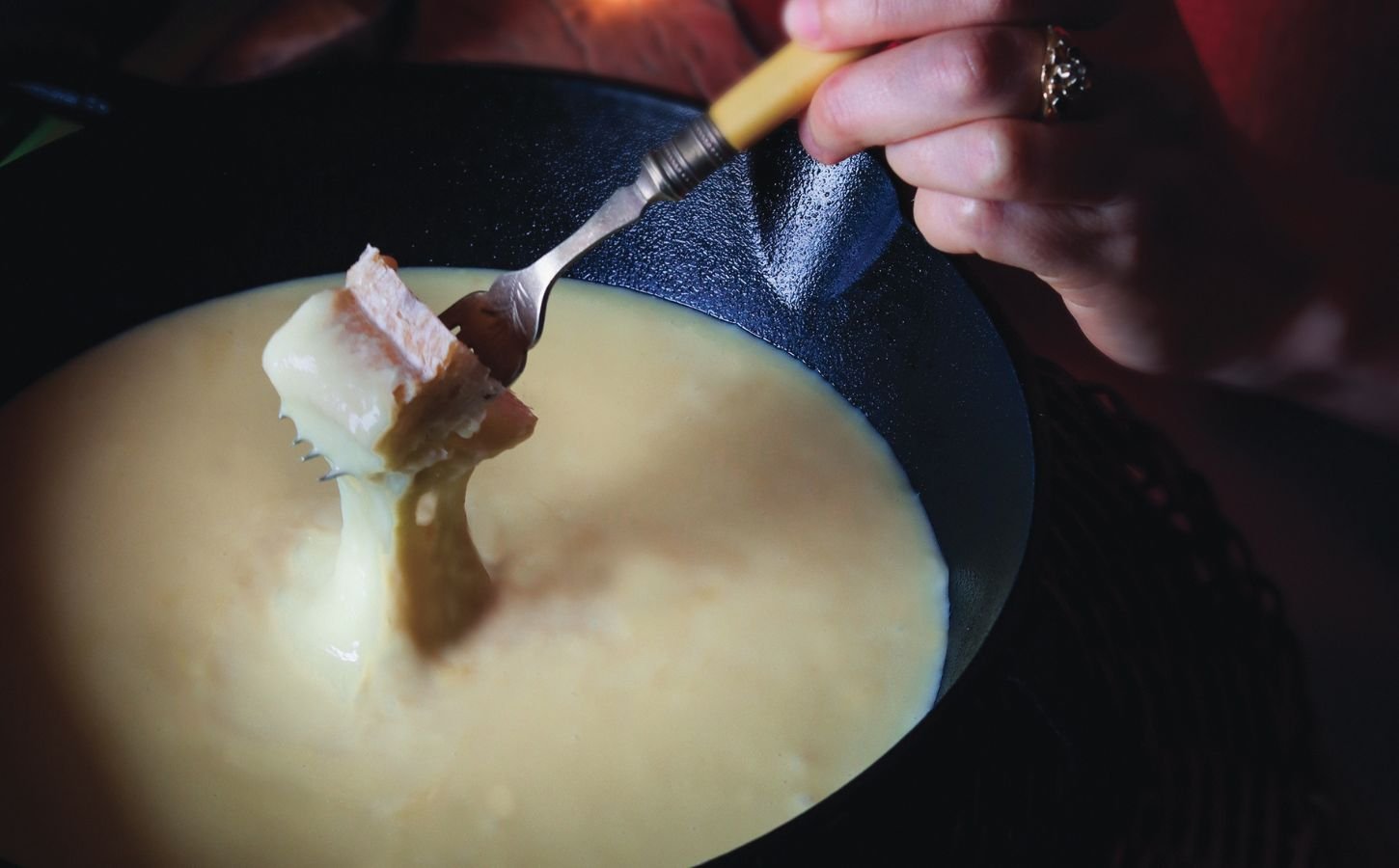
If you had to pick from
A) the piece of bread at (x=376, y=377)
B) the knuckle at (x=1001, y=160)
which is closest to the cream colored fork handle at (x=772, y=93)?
the knuckle at (x=1001, y=160)

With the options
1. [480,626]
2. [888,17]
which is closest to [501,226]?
[480,626]

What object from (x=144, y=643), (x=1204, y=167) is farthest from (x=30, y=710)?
(x=1204, y=167)

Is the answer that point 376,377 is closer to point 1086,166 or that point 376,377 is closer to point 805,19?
point 805,19

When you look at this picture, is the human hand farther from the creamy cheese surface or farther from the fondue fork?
the creamy cheese surface

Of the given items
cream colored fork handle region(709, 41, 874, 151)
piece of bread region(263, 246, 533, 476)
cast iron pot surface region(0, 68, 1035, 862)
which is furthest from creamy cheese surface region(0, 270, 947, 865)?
cream colored fork handle region(709, 41, 874, 151)

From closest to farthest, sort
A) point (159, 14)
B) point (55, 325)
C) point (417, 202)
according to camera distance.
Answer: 1. point (55, 325)
2. point (417, 202)
3. point (159, 14)

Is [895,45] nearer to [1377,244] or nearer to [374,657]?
[374,657]

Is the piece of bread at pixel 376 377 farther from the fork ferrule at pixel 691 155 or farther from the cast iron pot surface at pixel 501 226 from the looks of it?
the cast iron pot surface at pixel 501 226
